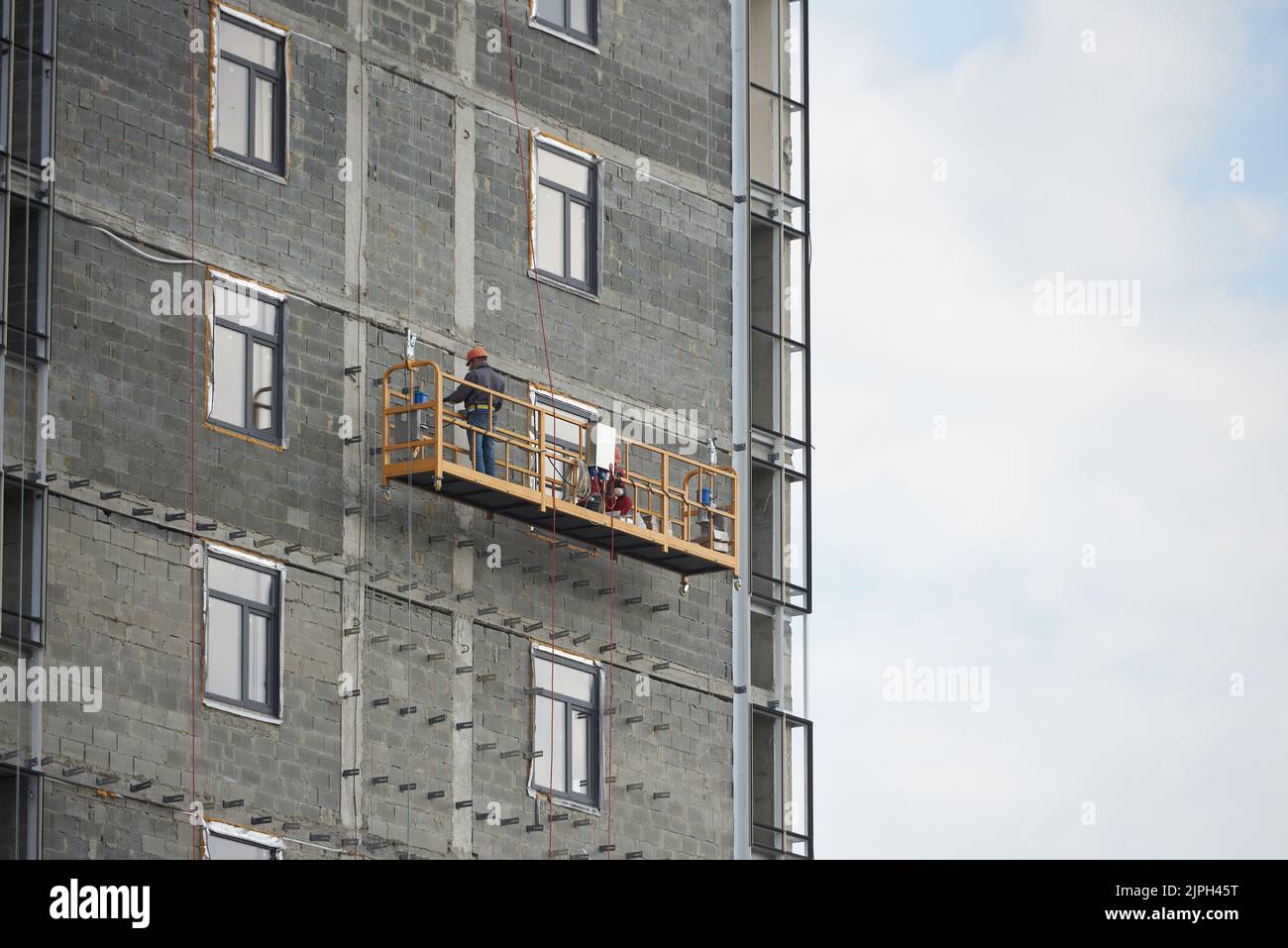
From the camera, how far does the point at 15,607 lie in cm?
4122

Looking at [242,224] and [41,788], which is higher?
[242,224]

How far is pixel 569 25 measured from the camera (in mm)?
51469

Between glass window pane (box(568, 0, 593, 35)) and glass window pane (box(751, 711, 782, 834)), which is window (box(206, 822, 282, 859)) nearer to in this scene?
glass window pane (box(751, 711, 782, 834))

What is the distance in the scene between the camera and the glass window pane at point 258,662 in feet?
144

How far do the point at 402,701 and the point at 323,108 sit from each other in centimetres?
844

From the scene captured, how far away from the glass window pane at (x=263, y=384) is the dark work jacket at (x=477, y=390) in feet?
8.52

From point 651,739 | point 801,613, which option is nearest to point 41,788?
point 651,739

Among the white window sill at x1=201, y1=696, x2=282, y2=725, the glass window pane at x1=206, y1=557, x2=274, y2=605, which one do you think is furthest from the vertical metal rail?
the white window sill at x1=201, y1=696, x2=282, y2=725

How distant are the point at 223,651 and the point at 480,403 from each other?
18.3ft

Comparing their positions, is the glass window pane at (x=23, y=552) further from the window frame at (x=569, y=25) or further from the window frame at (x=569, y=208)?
the window frame at (x=569, y=25)

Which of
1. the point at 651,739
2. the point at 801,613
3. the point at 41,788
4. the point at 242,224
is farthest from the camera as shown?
the point at 801,613

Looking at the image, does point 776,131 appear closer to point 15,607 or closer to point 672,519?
point 672,519

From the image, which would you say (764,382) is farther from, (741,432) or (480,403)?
(480,403)

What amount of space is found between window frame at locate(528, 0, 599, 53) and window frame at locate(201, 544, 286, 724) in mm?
10638
